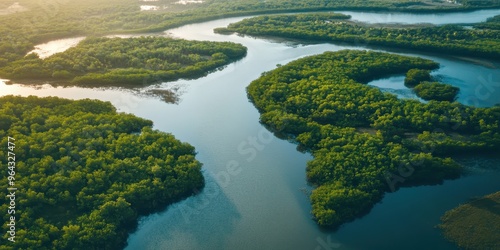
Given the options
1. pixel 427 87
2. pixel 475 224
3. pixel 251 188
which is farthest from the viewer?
pixel 427 87

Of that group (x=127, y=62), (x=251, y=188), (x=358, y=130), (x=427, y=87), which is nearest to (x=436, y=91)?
(x=427, y=87)

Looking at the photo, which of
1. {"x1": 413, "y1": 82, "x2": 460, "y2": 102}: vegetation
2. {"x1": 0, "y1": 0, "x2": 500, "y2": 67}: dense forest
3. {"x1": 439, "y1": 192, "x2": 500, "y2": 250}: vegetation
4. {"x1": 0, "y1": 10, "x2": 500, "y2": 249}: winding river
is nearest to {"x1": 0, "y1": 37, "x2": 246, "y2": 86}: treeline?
{"x1": 0, "y1": 10, "x2": 500, "y2": 249}: winding river

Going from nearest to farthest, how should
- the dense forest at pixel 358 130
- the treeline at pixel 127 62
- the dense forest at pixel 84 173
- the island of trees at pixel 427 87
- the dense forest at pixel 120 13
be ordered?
the dense forest at pixel 84 173 < the dense forest at pixel 358 130 < the island of trees at pixel 427 87 < the treeline at pixel 127 62 < the dense forest at pixel 120 13

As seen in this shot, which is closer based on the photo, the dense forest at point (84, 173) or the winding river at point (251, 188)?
the dense forest at point (84, 173)

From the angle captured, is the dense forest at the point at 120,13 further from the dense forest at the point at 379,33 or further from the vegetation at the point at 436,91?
the vegetation at the point at 436,91

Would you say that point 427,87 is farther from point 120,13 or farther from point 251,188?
point 120,13

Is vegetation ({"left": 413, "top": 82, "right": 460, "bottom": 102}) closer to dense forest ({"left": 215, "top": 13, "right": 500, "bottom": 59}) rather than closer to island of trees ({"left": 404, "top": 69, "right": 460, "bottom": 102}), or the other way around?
island of trees ({"left": 404, "top": 69, "right": 460, "bottom": 102})

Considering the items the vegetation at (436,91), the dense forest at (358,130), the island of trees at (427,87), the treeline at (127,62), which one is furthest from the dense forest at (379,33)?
the vegetation at (436,91)
